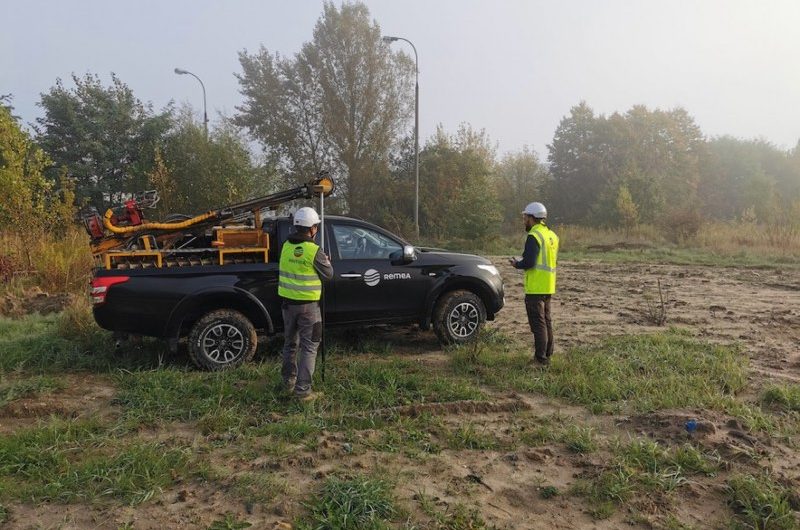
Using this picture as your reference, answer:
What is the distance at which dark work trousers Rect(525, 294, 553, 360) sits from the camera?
6.31 m

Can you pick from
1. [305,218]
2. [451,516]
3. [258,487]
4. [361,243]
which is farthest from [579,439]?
[361,243]

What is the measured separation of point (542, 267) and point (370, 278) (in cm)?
207

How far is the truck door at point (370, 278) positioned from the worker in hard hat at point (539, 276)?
1.32 meters

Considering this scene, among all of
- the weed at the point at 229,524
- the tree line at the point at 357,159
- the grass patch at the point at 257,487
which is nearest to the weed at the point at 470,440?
the grass patch at the point at 257,487

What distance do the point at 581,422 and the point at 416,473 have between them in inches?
67.4

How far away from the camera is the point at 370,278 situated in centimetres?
667

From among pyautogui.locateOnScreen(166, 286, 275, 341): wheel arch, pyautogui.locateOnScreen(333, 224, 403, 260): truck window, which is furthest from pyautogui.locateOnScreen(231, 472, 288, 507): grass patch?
pyautogui.locateOnScreen(333, 224, 403, 260): truck window

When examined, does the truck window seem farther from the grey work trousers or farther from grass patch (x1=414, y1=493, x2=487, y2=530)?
grass patch (x1=414, y1=493, x2=487, y2=530)

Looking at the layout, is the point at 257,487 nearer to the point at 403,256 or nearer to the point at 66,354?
the point at 403,256

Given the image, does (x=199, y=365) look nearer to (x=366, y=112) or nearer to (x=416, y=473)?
(x=416, y=473)

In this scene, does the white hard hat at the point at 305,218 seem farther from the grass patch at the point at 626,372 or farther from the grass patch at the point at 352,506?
the grass patch at the point at 352,506

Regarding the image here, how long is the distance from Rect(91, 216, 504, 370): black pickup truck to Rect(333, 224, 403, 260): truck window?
0.5 inches

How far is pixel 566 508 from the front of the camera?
341 cm

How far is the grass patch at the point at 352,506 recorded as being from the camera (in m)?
3.15
